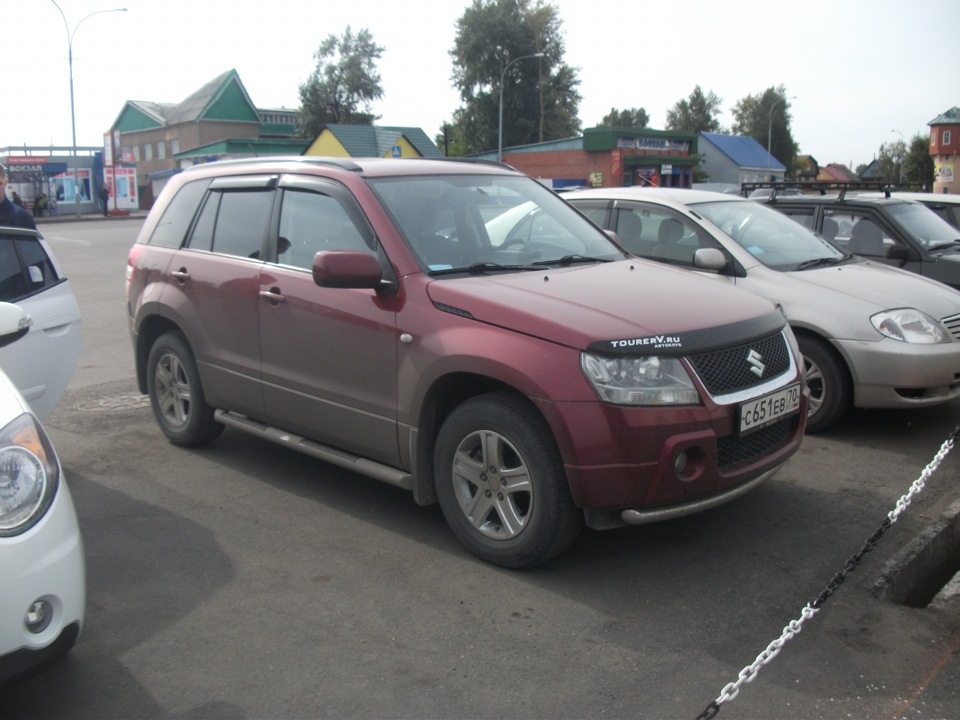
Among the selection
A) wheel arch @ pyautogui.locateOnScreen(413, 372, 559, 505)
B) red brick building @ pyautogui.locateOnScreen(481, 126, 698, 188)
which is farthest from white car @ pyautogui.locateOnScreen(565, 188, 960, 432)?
red brick building @ pyautogui.locateOnScreen(481, 126, 698, 188)

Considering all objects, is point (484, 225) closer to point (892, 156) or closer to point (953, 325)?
point (953, 325)

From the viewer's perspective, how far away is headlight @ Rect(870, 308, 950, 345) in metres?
6.23

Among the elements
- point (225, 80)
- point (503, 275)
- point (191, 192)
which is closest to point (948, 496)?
point (503, 275)

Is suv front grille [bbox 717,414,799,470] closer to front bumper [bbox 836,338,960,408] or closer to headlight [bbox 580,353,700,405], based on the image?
headlight [bbox 580,353,700,405]

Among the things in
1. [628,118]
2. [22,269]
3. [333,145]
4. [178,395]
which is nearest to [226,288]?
[178,395]

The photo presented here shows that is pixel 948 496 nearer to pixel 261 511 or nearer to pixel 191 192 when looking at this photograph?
pixel 261 511

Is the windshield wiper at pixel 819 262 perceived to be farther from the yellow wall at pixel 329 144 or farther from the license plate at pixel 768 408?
the yellow wall at pixel 329 144

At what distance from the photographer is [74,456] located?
20.0ft

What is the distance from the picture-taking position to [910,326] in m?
6.28

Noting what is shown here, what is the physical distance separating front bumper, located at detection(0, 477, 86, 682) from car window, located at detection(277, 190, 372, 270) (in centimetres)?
220

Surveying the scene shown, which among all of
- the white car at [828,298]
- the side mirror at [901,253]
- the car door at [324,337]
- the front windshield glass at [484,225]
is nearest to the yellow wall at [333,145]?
the side mirror at [901,253]

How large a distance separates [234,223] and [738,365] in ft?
10.3

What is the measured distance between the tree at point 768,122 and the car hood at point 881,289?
102m

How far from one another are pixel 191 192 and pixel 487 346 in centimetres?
300
